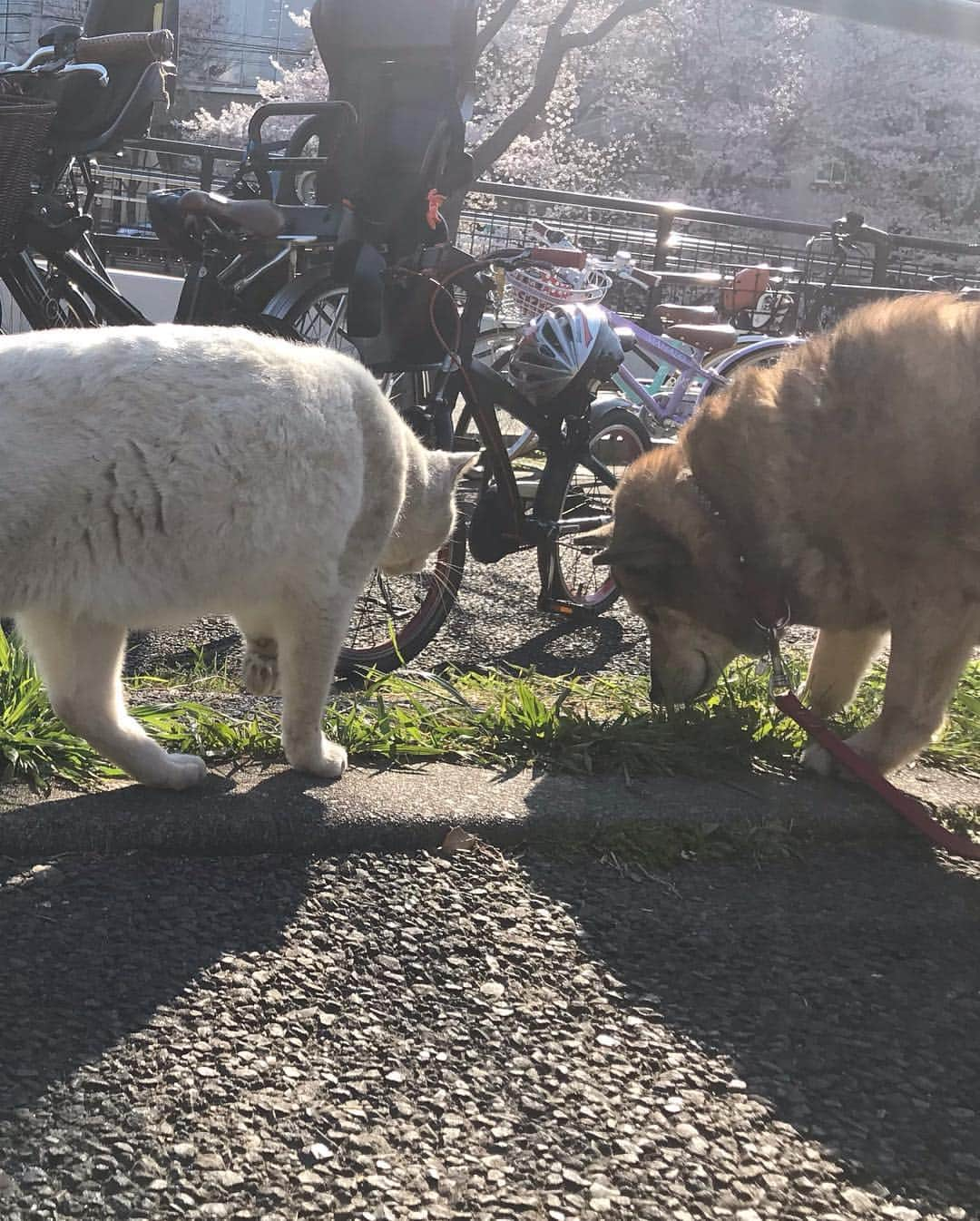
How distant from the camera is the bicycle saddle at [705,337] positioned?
7805 mm

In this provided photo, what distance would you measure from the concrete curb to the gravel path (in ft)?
0.27

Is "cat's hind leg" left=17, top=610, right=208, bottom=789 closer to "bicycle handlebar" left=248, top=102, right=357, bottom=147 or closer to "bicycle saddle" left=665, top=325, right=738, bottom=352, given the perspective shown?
"bicycle handlebar" left=248, top=102, right=357, bottom=147

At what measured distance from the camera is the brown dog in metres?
3.09

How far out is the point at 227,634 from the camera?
4348mm

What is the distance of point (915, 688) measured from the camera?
3.23 metres

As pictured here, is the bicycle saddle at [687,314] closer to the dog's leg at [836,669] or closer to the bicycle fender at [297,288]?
the bicycle fender at [297,288]

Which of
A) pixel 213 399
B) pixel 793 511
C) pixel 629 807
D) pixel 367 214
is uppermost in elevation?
pixel 367 214

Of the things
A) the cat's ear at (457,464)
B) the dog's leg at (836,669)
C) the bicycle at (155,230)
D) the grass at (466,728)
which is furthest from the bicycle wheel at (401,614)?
the dog's leg at (836,669)

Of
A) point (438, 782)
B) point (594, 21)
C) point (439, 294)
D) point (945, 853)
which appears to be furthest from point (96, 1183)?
point (594, 21)

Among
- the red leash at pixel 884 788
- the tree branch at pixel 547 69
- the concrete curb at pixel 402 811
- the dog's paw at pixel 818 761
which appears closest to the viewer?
the concrete curb at pixel 402 811

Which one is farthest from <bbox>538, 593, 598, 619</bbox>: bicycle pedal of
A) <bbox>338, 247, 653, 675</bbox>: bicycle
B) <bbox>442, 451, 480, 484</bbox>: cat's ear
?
<bbox>442, 451, 480, 484</bbox>: cat's ear

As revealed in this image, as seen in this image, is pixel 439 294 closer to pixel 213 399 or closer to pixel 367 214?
pixel 367 214

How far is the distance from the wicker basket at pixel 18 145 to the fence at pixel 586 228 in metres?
4.68

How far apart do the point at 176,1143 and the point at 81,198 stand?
172 inches
